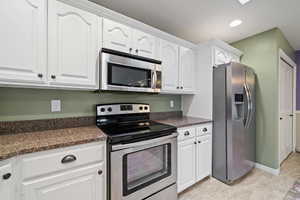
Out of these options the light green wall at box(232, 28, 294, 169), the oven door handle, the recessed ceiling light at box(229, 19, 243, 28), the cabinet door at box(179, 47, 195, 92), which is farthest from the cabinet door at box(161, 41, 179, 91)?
the light green wall at box(232, 28, 294, 169)

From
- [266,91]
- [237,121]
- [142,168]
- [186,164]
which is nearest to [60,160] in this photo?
[142,168]

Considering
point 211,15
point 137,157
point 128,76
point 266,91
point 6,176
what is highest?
point 211,15

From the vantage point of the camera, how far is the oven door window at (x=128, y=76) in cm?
152

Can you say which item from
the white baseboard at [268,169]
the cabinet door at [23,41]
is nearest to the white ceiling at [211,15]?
the cabinet door at [23,41]

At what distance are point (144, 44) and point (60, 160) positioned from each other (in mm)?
1522

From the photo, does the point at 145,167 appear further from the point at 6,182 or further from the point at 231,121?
the point at 231,121

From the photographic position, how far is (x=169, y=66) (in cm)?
212

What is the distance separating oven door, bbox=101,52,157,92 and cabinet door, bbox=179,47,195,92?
63 centimetres

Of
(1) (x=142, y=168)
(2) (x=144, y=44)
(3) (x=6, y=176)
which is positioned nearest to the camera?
(3) (x=6, y=176)

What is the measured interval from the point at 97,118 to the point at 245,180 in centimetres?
243

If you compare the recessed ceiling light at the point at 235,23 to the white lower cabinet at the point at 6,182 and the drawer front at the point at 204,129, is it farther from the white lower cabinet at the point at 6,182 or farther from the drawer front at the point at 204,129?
the white lower cabinet at the point at 6,182

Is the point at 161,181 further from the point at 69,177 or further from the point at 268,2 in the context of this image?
the point at 268,2

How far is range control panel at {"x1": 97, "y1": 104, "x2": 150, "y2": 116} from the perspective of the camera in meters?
1.72

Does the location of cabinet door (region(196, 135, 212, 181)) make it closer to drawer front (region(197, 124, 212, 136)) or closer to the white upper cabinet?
drawer front (region(197, 124, 212, 136))
